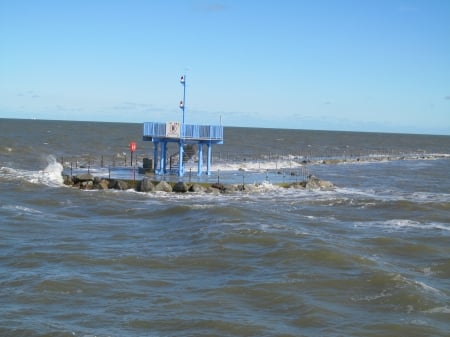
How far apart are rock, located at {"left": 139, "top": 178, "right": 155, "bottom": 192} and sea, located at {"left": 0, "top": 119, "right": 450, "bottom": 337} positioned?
0.52 metres

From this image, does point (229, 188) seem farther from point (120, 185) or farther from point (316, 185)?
point (316, 185)

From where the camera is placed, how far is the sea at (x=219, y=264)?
12.6 metres

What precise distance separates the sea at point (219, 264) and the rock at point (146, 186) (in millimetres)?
516

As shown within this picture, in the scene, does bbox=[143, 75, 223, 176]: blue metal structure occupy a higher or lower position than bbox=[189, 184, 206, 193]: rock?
higher

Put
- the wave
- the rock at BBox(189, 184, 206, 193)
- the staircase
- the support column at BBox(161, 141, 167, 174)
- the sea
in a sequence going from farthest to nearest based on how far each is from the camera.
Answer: the staircase → the support column at BBox(161, 141, 167, 174) → the wave → the rock at BBox(189, 184, 206, 193) → the sea

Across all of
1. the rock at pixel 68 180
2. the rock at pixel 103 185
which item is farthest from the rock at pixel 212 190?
the rock at pixel 68 180

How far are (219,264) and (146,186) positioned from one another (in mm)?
15873

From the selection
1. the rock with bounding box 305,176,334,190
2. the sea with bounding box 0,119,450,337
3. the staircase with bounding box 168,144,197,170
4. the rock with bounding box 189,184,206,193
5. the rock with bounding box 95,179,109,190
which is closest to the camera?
the sea with bounding box 0,119,450,337

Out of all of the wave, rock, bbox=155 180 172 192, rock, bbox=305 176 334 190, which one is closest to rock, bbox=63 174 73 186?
the wave

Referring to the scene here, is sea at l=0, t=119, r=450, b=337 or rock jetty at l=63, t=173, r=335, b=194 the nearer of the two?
sea at l=0, t=119, r=450, b=337

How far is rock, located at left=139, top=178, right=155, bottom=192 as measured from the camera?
3238cm

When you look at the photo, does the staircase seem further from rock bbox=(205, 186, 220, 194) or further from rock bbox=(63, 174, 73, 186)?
rock bbox=(205, 186, 220, 194)

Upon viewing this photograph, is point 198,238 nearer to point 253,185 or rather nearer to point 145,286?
point 145,286

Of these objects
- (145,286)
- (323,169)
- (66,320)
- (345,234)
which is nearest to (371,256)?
(345,234)
